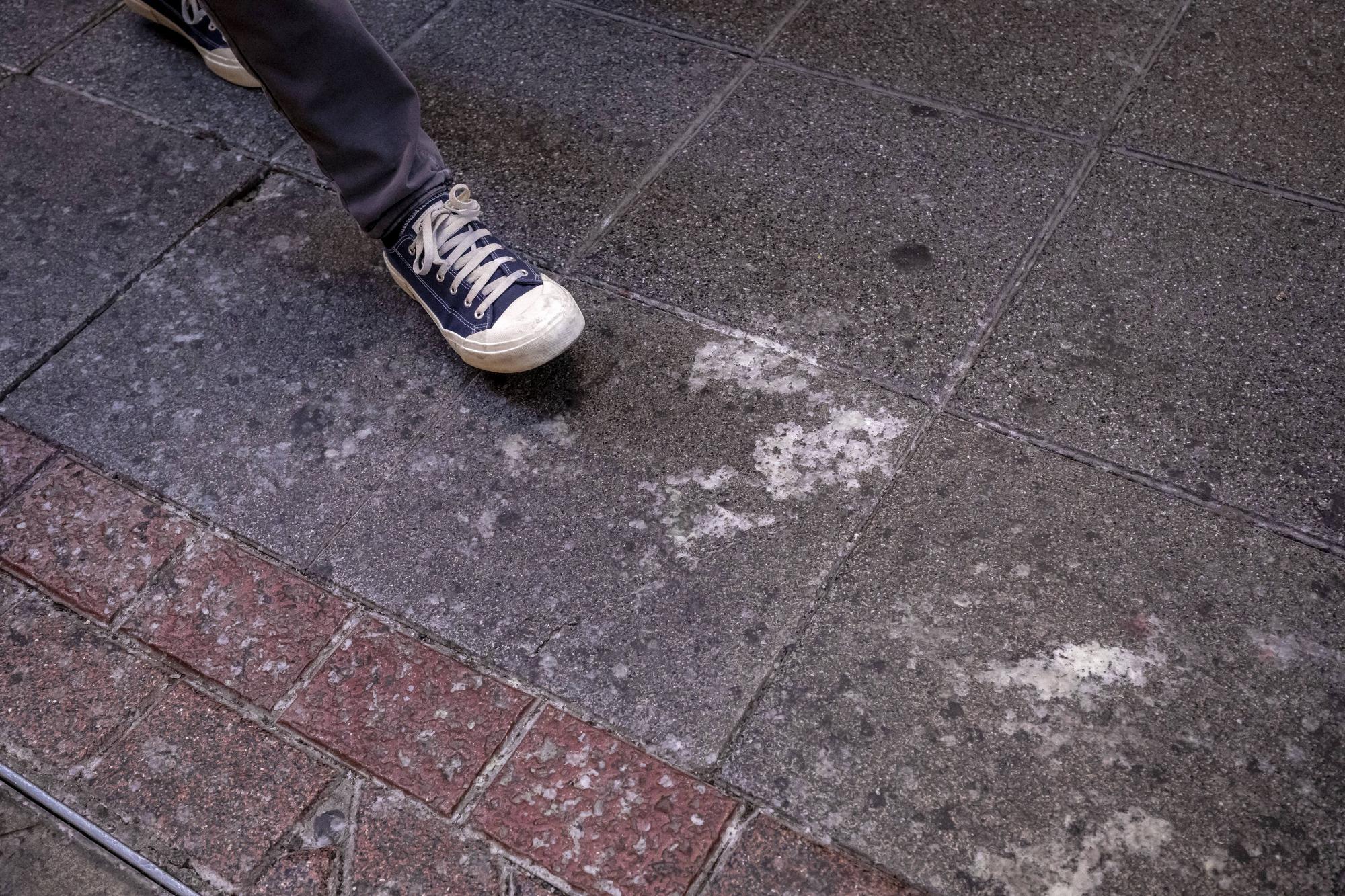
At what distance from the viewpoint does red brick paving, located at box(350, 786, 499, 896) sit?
5.63ft

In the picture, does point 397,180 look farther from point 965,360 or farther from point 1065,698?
point 1065,698

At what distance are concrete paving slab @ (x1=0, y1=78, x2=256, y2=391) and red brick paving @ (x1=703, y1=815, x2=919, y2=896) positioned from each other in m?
1.86

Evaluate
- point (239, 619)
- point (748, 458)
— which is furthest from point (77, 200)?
point (748, 458)

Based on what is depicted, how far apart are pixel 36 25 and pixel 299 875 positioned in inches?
106

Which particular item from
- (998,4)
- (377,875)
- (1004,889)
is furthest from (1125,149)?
(377,875)

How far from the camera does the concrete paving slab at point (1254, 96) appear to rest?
2.50 m

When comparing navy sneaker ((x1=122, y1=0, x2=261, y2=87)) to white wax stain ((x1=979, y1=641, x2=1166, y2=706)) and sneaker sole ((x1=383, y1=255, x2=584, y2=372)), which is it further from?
white wax stain ((x1=979, y1=641, x2=1166, y2=706))

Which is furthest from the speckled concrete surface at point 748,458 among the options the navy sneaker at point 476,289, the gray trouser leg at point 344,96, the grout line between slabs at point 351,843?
the gray trouser leg at point 344,96

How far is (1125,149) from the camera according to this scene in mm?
2564

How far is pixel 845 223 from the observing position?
2484mm

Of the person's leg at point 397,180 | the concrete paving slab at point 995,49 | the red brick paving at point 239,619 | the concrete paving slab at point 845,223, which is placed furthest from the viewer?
the concrete paving slab at point 995,49

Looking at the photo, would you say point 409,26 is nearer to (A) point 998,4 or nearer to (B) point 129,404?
(B) point 129,404

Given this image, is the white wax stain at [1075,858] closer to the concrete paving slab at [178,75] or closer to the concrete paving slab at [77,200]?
the concrete paving slab at [77,200]

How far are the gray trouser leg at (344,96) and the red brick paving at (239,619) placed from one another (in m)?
0.76
